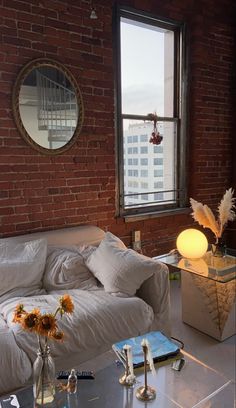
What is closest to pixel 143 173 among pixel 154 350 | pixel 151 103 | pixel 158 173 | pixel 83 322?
pixel 158 173

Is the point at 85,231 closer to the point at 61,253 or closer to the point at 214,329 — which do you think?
the point at 61,253

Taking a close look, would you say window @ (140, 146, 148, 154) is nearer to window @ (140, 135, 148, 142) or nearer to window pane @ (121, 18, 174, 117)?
window @ (140, 135, 148, 142)

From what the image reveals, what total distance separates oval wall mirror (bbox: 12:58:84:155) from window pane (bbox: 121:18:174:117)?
586 millimetres

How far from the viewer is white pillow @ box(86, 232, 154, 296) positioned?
2059 mm

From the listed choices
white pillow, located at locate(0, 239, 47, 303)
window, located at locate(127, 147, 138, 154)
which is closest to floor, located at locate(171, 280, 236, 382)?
white pillow, located at locate(0, 239, 47, 303)

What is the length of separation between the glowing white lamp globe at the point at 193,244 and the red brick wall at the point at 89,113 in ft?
2.59

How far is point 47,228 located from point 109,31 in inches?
68.2

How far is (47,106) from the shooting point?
8.35 ft

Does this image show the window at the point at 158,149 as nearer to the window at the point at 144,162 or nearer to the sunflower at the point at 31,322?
the window at the point at 144,162

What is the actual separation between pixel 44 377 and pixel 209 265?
1.49 metres

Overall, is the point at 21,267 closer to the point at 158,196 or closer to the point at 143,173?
the point at 143,173

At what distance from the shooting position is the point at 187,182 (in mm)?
3559

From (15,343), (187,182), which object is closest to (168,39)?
(187,182)

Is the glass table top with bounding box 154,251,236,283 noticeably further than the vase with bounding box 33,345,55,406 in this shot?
Yes
